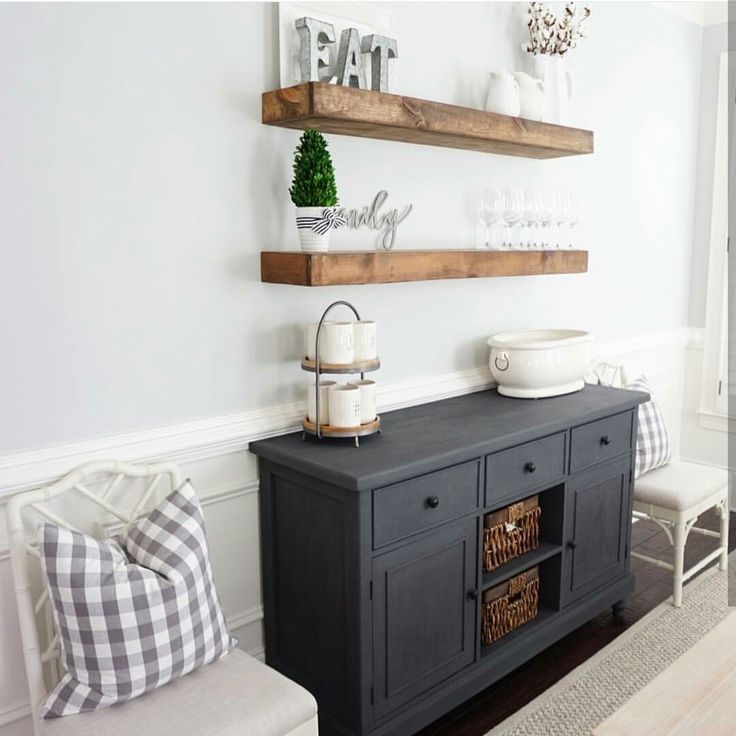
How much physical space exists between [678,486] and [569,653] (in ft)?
2.57

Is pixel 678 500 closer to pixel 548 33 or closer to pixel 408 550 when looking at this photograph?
pixel 408 550

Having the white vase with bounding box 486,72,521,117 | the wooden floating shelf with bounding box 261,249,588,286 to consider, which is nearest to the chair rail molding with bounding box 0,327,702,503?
the wooden floating shelf with bounding box 261,249,588,286

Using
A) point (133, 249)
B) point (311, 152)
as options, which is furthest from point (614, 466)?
point (133, 249)

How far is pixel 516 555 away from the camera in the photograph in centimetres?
259

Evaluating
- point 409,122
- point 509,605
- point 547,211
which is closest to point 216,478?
point 509,605

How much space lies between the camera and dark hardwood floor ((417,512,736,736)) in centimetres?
241

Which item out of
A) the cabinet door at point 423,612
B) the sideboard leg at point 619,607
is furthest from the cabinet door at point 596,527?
the cabinet door at point 423,612

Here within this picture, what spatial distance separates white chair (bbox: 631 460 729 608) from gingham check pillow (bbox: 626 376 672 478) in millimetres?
41

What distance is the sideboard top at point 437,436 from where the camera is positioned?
206 centimetres

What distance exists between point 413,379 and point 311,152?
3.04 feet

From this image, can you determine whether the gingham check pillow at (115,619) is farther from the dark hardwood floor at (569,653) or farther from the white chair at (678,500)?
the white chair at (678,500)

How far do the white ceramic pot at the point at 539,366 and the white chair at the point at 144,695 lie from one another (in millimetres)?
1296

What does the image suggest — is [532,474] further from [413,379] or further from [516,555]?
[413,379]

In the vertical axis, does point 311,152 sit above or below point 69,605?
above
